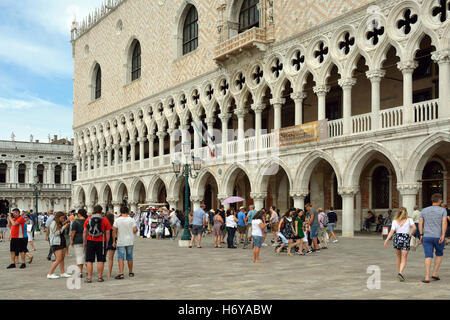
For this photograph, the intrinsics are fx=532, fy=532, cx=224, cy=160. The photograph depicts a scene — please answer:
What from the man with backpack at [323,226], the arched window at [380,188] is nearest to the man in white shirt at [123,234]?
the man with backpack at [323,226]

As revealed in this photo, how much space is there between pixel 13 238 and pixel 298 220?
21.4 ft

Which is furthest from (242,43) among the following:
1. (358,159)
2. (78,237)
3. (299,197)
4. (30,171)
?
(30,171)

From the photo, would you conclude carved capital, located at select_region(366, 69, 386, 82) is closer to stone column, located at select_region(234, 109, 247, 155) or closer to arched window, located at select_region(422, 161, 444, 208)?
arched window, located at select_region(422, 161, 444, 208)

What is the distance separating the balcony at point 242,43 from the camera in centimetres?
2244

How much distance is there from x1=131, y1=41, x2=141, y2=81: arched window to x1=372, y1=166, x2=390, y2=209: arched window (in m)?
17.9

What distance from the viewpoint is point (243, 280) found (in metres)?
8.78

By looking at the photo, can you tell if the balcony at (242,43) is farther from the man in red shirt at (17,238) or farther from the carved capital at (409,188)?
the man in red shirt at (17,238)

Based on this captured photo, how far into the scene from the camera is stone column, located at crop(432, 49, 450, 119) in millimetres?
15688

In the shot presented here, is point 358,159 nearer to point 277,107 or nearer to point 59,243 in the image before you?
point 277,107

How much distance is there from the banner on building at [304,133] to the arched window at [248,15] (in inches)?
232

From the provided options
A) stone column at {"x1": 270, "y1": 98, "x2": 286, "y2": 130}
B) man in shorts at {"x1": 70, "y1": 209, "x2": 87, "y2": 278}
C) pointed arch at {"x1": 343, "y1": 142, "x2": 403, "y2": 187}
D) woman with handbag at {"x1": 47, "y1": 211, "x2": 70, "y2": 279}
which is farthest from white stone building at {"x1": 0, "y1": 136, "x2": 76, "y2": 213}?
man in shorts at {"x1": 70, "y1": 209, "x2": 87, "y2": 278}

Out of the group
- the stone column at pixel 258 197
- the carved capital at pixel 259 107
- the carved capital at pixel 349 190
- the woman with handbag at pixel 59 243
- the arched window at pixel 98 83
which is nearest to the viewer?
the woman with handbag at pixel 59 243

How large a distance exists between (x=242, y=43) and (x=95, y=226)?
1558 cm

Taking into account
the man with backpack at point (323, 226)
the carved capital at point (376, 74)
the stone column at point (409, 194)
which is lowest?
the man with backpack at point (323, 226)
